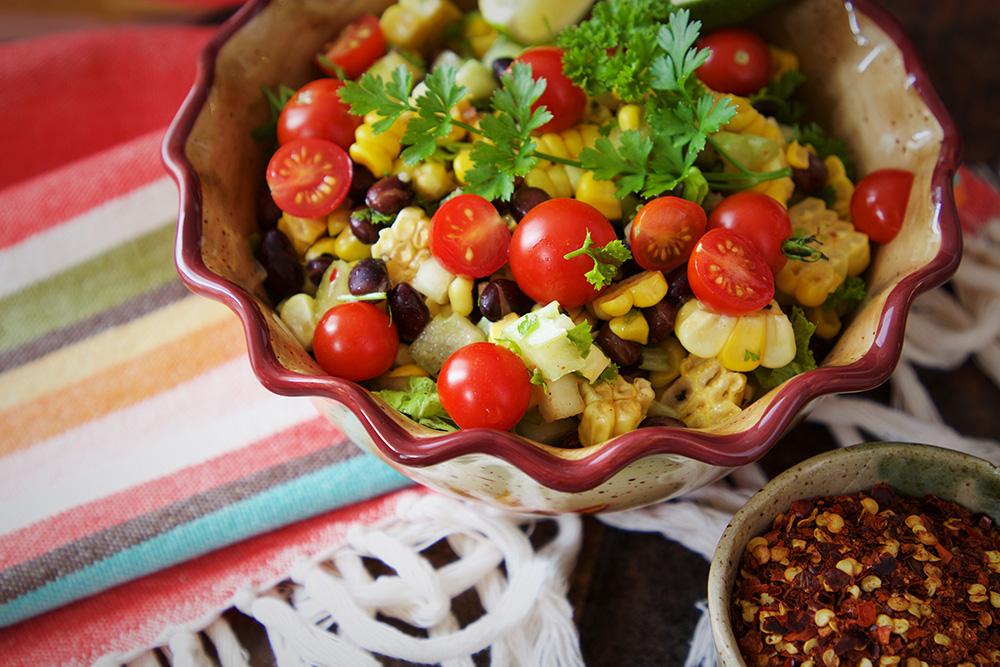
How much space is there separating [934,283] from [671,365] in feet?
1.83

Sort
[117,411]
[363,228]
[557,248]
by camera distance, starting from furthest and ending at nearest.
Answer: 1. [117,411]
2. [363,228]
3. [557,248]

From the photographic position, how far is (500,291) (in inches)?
76.5

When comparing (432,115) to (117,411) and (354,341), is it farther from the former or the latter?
(117,411)

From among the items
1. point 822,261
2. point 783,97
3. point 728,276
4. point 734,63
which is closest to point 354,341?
point 728,276

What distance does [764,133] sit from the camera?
85.1 inches

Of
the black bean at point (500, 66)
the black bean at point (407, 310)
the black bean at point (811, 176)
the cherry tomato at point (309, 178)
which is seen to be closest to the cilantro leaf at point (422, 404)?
the black bean at point (407, 310)

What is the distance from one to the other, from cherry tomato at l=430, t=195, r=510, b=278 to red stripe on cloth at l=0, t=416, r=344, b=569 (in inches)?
24.3

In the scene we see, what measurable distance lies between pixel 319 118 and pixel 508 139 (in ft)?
1.67

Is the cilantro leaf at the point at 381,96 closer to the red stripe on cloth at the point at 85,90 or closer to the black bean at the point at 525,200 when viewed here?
the black bean at the point at 525,200

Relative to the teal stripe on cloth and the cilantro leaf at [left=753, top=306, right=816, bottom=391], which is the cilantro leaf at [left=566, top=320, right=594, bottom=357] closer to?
the cilantro leaf at [left=753, top=306, right=816, bottom=391]

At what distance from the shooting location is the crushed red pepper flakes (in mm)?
1708

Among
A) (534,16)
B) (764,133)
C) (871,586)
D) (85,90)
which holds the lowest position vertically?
(871,586)

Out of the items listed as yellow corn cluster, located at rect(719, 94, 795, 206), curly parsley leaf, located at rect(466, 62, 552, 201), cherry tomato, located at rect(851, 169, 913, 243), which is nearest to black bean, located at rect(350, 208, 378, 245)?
curly parsley leaf, located at rect(466, 62, 552, 201)

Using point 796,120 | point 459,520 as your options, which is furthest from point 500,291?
point 796,120
